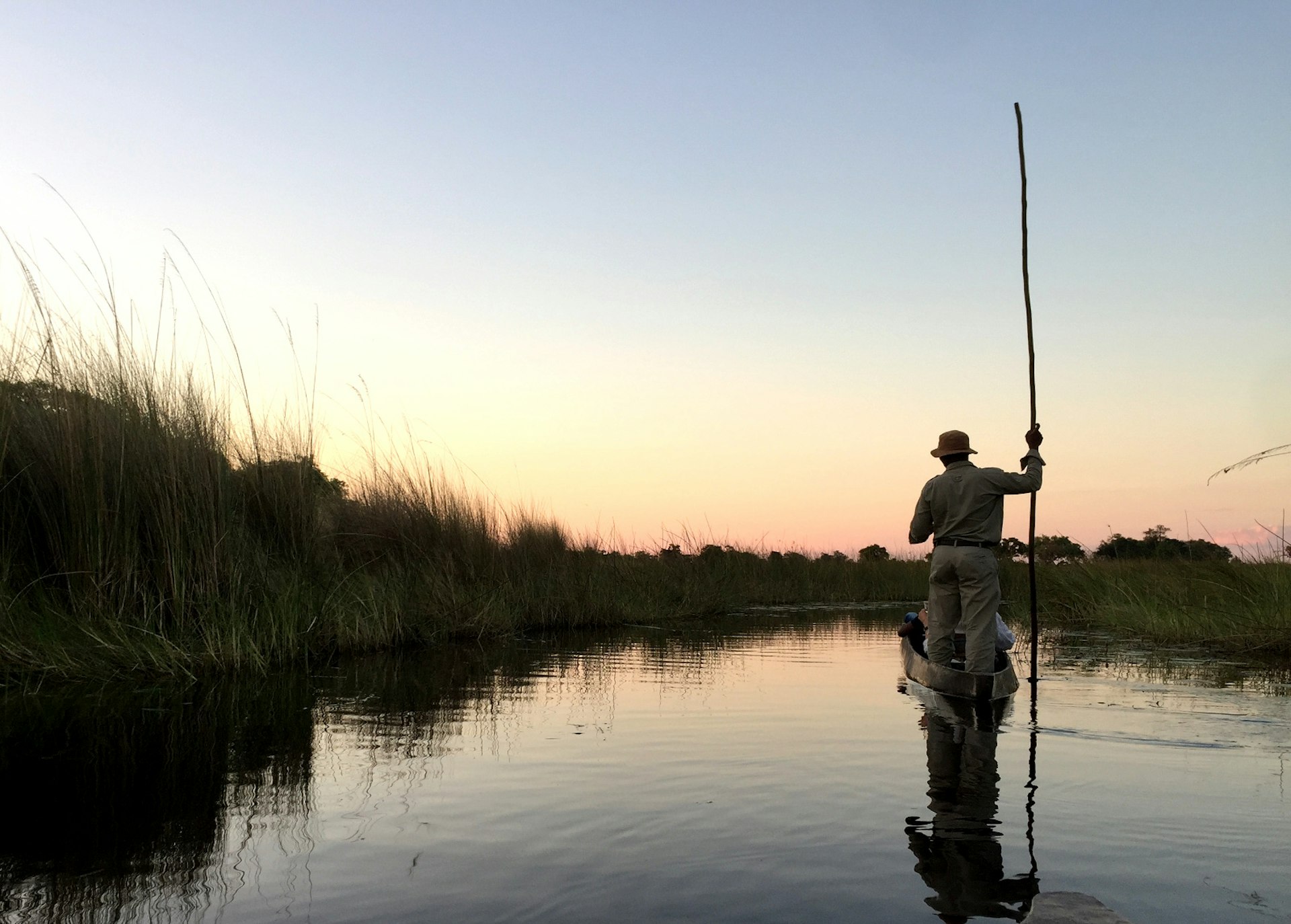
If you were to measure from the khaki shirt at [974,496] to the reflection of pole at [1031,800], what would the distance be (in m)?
2.02

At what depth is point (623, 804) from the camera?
5121mm

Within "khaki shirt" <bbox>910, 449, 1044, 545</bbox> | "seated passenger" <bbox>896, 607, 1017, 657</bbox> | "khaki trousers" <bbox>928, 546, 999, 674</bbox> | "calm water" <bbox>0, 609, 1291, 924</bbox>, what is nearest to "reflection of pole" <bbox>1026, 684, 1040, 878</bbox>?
"calm water" <bbox>0, 609, 1291, 924</bbox>

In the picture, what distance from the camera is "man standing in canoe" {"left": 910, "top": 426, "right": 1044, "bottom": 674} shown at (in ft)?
30.8

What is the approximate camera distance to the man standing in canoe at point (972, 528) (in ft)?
30.8

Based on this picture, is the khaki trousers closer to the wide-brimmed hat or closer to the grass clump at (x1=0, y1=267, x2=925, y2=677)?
the wide-brimmed hat

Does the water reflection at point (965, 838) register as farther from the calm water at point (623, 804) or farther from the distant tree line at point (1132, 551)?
the distant tree line at point (1132, 551)

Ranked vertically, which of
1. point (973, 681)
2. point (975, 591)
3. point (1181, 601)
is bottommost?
point (973, 681)

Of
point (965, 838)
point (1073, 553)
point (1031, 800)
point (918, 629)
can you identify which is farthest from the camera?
point (1073, 553)

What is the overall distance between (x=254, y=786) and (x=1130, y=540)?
3721 cm

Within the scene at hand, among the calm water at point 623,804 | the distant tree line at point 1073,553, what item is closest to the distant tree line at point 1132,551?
the distant tree line at point 1073,553

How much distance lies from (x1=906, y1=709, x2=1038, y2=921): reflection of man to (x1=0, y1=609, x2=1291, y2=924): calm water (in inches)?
0.8

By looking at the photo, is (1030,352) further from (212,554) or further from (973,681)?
(212,554)

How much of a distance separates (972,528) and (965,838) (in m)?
5.23

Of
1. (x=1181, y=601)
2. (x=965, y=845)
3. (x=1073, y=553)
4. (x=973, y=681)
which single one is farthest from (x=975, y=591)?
(x=1073, y=553)
